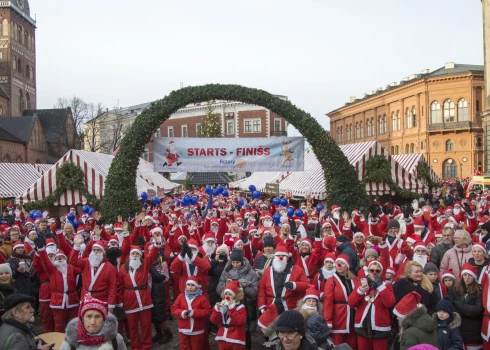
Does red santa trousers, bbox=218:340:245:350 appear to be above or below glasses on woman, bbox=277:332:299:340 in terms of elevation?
below

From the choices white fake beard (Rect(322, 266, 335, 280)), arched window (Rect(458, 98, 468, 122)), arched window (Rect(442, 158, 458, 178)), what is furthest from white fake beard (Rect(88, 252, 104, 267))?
arched window (Rect(458, 98, 468, 122))

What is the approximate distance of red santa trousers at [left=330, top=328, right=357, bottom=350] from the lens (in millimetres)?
5949

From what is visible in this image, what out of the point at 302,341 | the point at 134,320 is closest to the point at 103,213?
the point at 134,320

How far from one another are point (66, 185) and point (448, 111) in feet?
150

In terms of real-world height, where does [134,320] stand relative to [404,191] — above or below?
below

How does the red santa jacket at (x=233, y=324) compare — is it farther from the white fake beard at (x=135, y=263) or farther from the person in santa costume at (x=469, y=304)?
the person in santa costume at (x=469, y=304)

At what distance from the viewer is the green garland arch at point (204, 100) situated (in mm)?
13469

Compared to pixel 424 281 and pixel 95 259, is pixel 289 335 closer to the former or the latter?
pixel 424 281

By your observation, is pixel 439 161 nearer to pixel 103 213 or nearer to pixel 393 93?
pixel 393 93

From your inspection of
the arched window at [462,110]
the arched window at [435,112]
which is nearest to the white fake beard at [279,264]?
the arched window at [462,110]

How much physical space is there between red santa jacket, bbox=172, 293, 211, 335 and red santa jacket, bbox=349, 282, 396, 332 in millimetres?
1935

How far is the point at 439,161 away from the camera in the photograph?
50812 millimetres

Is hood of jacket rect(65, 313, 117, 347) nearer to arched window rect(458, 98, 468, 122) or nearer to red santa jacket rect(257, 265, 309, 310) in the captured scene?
red santa jacket rect(257, 265, 309, 310)

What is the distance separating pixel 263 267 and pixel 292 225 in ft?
11.5
